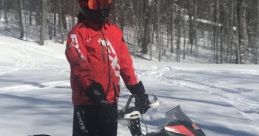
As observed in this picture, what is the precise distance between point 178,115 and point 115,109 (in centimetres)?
59

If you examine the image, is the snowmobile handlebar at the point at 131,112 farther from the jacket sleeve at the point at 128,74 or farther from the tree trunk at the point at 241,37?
the tree trunk at the point at 241,37

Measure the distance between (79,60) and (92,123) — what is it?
0.51m

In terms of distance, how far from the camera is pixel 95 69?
4.13m

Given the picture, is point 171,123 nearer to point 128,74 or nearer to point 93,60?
point 128,74

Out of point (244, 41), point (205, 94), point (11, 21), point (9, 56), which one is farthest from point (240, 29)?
point (11, 21)

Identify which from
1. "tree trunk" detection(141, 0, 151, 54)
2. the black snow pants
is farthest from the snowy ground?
"tree trunk" detection(141, 0, 151, 54)

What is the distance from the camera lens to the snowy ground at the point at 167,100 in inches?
301

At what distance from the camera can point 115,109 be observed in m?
4.27

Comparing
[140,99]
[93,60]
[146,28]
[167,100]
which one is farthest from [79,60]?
[146,28]

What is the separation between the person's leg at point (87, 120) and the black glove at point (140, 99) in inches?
13.7

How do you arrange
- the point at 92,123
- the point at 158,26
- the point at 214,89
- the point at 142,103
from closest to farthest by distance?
1. the point at 142,103
2. the point at 92,123
3. the point at 214,89
4. the point at 158,26

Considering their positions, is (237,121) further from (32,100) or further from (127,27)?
(127,27)

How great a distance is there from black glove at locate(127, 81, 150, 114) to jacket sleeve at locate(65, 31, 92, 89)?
15.6 inches

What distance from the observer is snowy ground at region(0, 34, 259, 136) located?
25.1 feet
